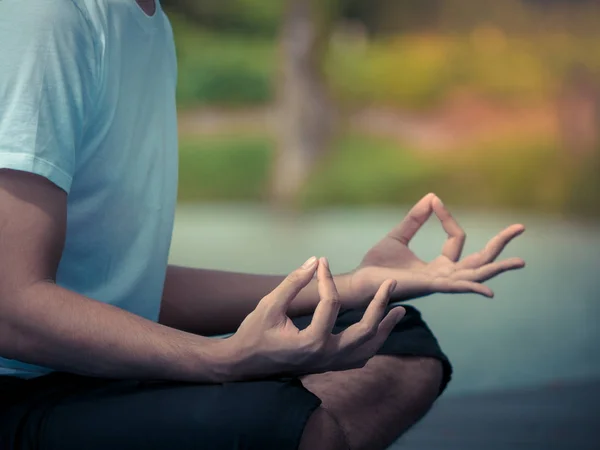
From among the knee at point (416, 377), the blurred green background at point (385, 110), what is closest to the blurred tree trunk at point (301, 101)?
the blurred green background at point (385, 110)

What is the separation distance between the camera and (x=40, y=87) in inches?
38.1

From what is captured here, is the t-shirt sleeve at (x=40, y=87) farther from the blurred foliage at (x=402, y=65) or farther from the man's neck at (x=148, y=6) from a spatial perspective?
the blurred foliage at (x=402, y=65)

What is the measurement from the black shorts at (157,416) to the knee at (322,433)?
1 cm

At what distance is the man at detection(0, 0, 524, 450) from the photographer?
37.1 inches

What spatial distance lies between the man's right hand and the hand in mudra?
1.17ft

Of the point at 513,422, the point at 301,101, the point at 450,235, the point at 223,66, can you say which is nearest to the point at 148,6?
the point at 450,235

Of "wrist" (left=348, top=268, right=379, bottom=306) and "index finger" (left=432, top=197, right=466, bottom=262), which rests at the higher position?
"index finger" (left=432, top=197, right=466, bottom=262)

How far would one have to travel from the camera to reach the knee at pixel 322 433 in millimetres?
961

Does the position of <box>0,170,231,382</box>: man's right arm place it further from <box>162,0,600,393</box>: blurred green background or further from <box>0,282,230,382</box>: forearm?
<box>162,0,600,393</box>: blurred green background

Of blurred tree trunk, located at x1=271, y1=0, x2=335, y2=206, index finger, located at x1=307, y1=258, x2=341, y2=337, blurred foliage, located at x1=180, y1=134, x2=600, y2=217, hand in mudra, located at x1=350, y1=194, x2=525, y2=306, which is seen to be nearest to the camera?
index finger, located at x1=307, y1=258, x2=341, y2=337

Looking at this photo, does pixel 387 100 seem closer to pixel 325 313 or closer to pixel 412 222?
pixel 412 222

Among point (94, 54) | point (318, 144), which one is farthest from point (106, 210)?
point (318, 144)

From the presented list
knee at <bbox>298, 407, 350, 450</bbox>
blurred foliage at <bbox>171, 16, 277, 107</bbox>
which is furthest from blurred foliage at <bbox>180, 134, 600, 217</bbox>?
knee at <bbox>298, 407, 350, 450</bbox>

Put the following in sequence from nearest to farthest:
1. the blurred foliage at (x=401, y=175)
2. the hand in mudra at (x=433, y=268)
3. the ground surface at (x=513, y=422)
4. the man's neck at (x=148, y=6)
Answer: the man's neck at (x=148, y=6), the hand in mudra at (x=433, y=268), the ground surface at (x=513, y=422), the blurred foliage at (x=401, y=175)
